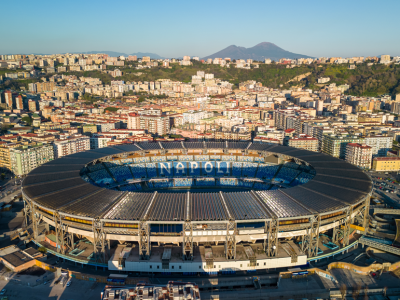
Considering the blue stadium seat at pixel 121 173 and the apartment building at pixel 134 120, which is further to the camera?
the apartment building at pixel 134 120

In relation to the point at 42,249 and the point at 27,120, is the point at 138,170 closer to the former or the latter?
the point at 42,249

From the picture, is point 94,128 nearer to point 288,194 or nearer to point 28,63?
point 288,194

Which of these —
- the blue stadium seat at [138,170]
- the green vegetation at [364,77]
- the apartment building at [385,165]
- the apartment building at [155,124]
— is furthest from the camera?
the green vegetation at [364,77]

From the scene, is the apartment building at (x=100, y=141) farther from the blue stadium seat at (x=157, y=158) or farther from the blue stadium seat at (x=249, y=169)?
the blue stadium seat at (x=249, y=169)

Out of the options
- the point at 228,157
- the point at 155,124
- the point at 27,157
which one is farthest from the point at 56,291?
the point at 155,124

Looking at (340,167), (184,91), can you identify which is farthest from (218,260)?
(184,91)

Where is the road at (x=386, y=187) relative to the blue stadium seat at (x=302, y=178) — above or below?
below

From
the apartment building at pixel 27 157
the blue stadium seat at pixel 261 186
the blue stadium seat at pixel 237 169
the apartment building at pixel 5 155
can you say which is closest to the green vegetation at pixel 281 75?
the apartment building at pixel 5 155
